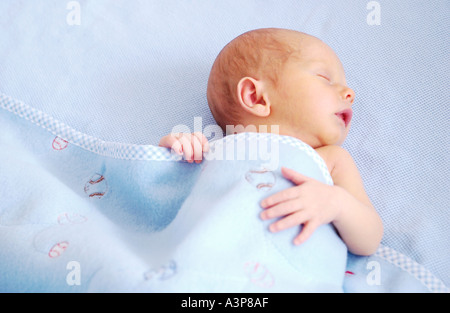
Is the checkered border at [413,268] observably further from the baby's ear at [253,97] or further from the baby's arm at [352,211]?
the baby's ear at [253,97]

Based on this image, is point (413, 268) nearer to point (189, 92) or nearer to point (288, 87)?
point (288, 87)

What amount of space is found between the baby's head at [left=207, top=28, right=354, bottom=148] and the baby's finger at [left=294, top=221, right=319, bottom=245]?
278 mm

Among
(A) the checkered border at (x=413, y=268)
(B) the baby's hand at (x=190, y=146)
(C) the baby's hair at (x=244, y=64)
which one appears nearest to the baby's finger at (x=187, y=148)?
(B) the baby's hand at (x=190, y=146)

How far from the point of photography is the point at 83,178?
1.09 metres

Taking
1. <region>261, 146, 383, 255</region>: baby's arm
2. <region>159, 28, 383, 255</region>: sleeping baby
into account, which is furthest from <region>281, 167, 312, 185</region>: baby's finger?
<region>159, 28, 383, 255</region>: sleeping baby

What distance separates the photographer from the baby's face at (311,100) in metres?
1.01

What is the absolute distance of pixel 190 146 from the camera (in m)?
1.00

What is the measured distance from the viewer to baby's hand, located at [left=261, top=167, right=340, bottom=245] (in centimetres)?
81

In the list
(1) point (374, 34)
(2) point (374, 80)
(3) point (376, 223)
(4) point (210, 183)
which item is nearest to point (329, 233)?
(3) point (376, 223)

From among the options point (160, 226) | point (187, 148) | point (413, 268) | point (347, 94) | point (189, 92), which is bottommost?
point (413, 268)

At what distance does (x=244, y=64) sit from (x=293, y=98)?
0.49 ft

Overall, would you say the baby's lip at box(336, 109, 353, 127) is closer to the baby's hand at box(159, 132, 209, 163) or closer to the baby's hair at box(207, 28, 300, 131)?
the baby's hair at box(207, 28, 300, 131)

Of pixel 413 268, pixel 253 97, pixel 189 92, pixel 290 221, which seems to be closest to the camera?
pixel 290 221

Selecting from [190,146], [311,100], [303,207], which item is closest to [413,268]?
[303,207]
